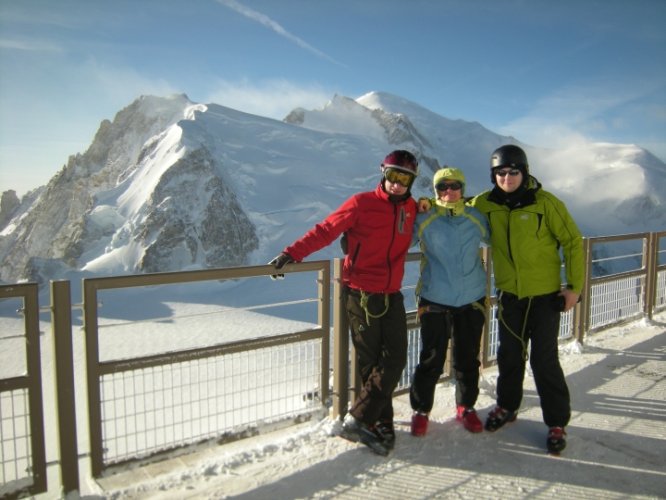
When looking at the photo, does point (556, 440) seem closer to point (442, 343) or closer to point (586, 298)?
point (442, 343)

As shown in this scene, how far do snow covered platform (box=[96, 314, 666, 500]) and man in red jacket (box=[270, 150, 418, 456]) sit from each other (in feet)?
0.88

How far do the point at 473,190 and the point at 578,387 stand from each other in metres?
55.5

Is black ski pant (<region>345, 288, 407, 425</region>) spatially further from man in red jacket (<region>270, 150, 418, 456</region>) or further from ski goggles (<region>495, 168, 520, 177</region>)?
ski goggles (<region>495, 168, 520, 177</region>)

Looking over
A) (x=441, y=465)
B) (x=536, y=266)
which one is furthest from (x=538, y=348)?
(x=441, y=465)

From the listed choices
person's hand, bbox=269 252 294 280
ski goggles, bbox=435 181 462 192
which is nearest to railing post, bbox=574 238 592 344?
ski goggles, bbox=435 181 462 192

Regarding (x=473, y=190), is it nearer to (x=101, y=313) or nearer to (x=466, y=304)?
(x=101, y=313)

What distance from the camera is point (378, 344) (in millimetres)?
3135

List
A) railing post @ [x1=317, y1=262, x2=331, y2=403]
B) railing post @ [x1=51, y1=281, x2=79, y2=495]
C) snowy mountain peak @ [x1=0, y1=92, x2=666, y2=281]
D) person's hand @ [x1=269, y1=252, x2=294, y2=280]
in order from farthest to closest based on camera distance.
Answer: snowy mountain peak @ [x1=0, y1=92, x2=666, y2=281] < railing post @ [x1=317, y1=262, x2=331, y2=403] < person's hand @ [x1=269, y1=252, x2=294, y2=280] < railing post @ [x1=51, y1=281, x2=79, y2=495]

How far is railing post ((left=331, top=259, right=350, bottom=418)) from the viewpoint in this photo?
3355 mm

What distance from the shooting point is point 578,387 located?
4.31 meters

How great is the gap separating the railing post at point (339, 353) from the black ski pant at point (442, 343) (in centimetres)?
50

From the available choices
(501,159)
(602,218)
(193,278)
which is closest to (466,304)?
(501,159)

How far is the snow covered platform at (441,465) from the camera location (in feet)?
8.86

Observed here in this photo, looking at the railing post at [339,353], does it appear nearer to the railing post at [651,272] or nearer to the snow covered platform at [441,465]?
the snow covered platform at [441,465]
